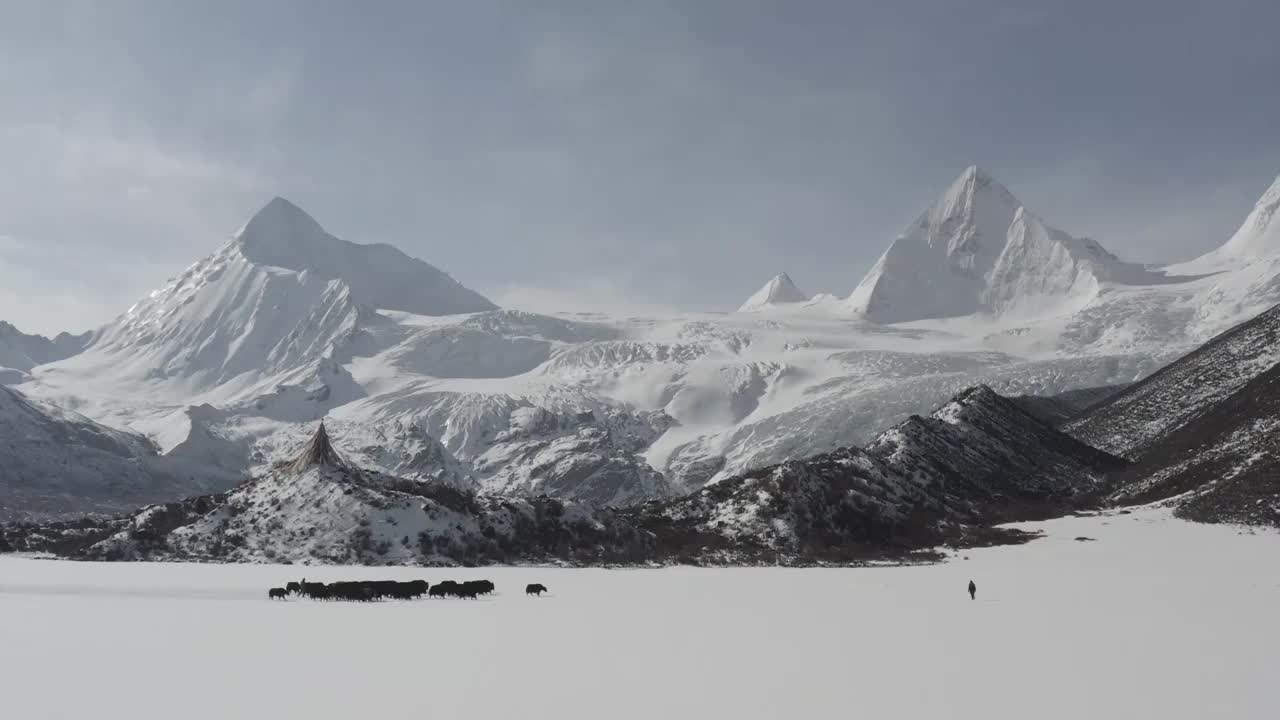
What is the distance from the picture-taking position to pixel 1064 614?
156 ft

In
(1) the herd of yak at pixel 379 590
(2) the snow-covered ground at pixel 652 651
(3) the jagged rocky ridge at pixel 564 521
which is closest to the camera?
(2) the snow-covered ground at pixel 652 651

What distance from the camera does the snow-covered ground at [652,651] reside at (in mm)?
25234

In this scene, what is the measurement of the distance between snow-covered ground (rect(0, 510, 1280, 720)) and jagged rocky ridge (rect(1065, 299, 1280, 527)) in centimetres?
4666

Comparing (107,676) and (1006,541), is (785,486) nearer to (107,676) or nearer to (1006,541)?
(1006,541)

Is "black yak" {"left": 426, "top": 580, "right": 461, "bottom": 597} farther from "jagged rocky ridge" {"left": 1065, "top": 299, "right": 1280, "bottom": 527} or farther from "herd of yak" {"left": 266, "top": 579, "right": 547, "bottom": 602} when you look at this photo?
"jagged rocky ridge" {"left": 1065, "top": 299, "right": 1280, "bottom": 527}

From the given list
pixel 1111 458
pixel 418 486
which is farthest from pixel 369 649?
pixel 1111 458

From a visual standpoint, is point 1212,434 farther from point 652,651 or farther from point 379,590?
point 652,651

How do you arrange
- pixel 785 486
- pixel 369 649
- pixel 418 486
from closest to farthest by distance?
pixel 369 649, pixel 418 486, pixel 785 486

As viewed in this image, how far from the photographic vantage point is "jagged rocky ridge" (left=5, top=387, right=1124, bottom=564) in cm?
9738

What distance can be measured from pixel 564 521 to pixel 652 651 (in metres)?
73.4

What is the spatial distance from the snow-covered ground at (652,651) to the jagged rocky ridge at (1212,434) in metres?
46.7

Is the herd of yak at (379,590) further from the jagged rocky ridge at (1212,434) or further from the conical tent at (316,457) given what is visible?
the jagged rocky ridge at (1212,434)

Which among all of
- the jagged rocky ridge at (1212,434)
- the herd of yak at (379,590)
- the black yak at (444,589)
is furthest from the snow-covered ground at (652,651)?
the jagged rocky ridge at (1212,434)

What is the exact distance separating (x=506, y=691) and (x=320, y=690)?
5.13 m
